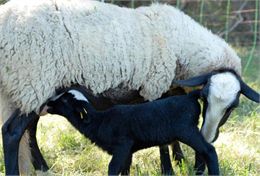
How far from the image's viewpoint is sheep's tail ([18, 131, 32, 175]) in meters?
4.11

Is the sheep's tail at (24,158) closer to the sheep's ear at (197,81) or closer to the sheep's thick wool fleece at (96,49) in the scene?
the sheep's thick wool fleece at (96,49)

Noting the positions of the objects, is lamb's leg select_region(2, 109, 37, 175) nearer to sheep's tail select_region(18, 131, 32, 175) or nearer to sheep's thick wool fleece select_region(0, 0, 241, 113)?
sheep's thick wool fleece select_region(0, 0, 241, 113)

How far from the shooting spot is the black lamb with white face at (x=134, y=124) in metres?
3.69

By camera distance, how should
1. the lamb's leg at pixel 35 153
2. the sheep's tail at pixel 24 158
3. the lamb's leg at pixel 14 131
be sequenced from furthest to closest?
the lamb's leg at pixel 35 153
the sheep's tail at pixel 24 158
the lamb's leg at pixel 14 131

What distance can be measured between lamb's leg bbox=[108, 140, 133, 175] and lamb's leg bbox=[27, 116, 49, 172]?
91 cm

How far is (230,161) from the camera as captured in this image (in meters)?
4.40

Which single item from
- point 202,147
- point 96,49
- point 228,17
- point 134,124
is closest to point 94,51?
point 96,49

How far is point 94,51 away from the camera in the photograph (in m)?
3.94

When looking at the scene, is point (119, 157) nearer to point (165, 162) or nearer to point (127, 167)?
point (127, 167)

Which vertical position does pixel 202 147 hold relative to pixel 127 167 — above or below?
above

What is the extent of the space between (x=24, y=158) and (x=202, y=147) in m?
1.28

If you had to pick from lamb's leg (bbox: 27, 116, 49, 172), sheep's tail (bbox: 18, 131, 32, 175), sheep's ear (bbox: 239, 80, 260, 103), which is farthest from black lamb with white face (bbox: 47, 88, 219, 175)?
lamb's leg (bbox: 27, 116, 49, 172)

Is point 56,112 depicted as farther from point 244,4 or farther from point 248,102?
point 244,4

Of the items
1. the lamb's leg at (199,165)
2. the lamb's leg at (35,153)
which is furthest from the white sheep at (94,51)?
the lamb's leg at (199,165)
